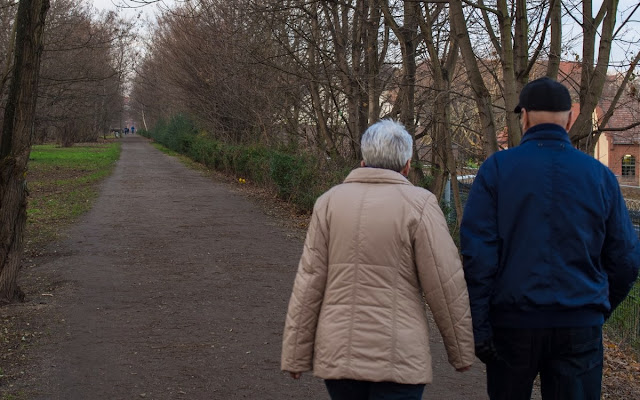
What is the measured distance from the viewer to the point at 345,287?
112 inches

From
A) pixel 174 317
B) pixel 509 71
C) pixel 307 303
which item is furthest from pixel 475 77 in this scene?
pixel 307 303

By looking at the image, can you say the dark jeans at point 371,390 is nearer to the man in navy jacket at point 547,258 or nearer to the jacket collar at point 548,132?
the man in navy jacket at point 547,258

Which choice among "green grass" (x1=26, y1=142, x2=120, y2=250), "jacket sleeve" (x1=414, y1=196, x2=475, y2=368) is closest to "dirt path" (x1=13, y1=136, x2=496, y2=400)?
"green grass" (x1=26, y1=142, x2=120, y2=250)

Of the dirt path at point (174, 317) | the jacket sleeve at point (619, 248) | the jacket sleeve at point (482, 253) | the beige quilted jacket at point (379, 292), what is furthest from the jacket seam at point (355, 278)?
the dirt path at point (174, 317)

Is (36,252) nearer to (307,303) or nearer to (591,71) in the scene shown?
(591,71)

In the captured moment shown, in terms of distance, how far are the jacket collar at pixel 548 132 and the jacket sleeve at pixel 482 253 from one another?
0.23 m

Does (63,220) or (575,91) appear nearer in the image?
(575,91)

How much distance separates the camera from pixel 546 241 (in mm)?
2812

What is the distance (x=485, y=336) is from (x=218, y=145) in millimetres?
27234

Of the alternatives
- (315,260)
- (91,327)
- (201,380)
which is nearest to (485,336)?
(315,260)

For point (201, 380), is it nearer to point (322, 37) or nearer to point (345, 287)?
point (345, 287)

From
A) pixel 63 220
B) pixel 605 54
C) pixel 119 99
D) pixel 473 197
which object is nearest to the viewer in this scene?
pixel 473 197

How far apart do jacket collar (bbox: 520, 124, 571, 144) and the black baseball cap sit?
7 cm

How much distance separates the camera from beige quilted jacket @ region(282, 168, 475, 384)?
2.78 m
